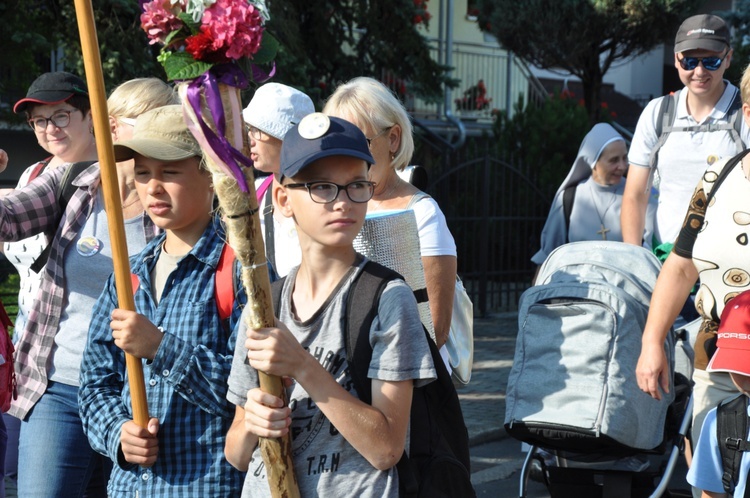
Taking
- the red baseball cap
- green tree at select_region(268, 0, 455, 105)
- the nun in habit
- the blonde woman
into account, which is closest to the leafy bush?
green tree at select_region(268, 0, 455, 105)

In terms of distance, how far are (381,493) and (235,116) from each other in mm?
925

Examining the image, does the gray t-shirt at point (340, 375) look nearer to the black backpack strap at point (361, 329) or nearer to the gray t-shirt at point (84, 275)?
the black backpack strap at point (361, 329)

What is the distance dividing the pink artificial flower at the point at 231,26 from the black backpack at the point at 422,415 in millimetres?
641

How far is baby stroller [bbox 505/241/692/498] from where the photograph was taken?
454cm

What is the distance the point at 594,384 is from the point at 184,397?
2268mm

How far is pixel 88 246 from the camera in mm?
3684

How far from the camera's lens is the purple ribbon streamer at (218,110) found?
2.19m

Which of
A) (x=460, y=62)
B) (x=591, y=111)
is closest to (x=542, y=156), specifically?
(x=591, y=111)

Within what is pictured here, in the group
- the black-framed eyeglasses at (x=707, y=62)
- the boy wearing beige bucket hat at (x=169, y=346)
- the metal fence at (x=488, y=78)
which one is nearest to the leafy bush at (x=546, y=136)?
the metal fence at (x=488, y=78)

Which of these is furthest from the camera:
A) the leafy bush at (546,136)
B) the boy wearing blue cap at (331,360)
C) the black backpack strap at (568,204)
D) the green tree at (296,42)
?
the leafy bush at (546,136)

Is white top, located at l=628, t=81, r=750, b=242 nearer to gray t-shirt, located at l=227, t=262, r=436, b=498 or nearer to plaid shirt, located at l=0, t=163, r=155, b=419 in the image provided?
plaid shirt, located at l=0, t=163, r=155, b=419

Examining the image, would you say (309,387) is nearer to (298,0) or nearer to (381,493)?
(381,493)

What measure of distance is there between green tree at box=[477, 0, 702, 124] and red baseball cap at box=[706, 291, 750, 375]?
15118mm

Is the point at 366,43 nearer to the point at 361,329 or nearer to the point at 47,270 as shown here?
the point at 47,270
